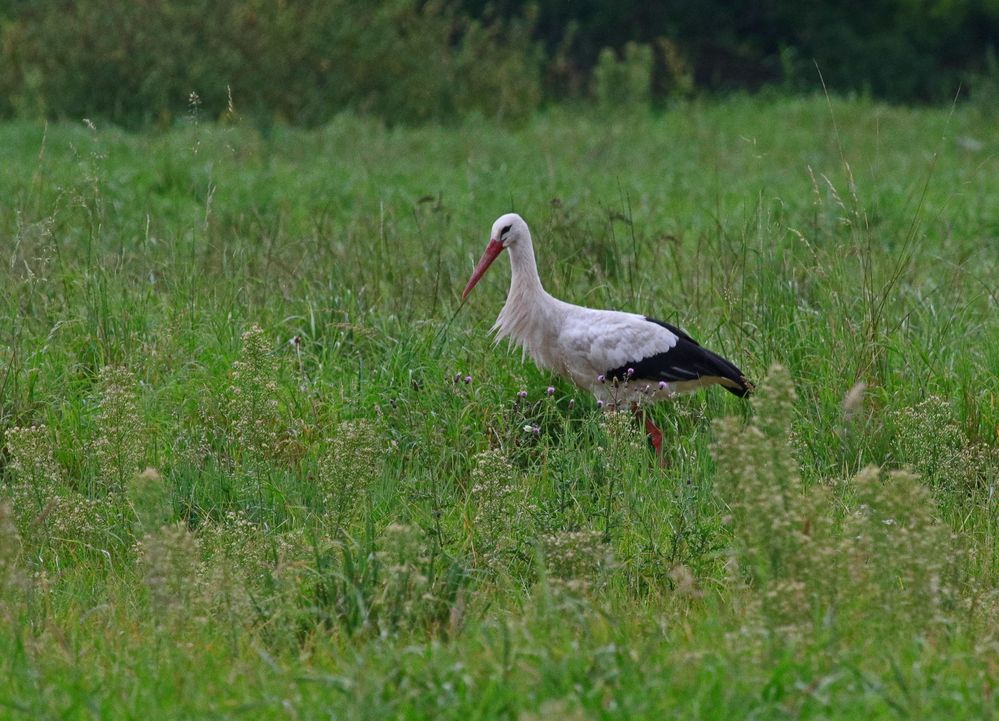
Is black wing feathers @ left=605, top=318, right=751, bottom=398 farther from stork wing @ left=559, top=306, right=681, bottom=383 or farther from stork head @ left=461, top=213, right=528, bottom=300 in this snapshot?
stork head @ left=461, top=213, right=528, bottom=300

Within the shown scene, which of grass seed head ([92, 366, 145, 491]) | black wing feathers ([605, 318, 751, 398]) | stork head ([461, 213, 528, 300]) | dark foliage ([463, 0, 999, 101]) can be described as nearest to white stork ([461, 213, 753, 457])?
black wing feathers ([605, 318, 751, 398])

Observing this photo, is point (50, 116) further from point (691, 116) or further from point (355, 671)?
point (355, 671)

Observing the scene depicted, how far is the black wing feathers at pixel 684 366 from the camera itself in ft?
16.8

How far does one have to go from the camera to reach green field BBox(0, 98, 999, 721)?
115 inches

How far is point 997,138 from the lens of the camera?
15.2 meters

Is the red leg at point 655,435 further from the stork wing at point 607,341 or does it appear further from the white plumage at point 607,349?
the stork wing at point 607,341

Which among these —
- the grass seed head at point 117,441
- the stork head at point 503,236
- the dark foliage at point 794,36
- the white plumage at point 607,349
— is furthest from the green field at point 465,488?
the dark foliage at point 794,36

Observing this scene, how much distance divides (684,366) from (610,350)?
1.02 feet

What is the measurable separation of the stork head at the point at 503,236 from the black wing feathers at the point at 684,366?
721 millimetres

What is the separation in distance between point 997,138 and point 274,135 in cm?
776

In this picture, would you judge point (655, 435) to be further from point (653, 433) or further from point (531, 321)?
point (531, 321)

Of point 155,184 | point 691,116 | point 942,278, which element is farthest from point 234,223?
point 691,116

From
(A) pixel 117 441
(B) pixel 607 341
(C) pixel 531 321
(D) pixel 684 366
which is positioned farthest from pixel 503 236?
(A) pixel 117 441

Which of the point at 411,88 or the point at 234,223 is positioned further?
the point at 411,88
